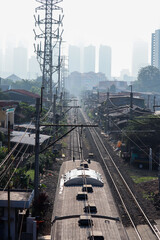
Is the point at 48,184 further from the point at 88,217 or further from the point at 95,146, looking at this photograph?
the point at 95,146

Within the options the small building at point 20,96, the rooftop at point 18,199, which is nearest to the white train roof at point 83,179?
the rooftop at point 18,199

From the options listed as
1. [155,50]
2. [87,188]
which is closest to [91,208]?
[87,188]

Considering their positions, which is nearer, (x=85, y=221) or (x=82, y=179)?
(x=85, y=221)

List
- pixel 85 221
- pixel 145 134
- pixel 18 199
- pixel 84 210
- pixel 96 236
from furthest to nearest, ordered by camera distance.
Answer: pixel 145 134 < pixel 18 199 < pixel 84 210 < pixel 85 221 < pixel 96 236

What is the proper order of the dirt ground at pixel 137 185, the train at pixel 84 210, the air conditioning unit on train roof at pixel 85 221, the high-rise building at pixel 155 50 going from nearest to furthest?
the train at pixel 84 210 < the air conditioning unit on train roof at pixel 85 221 < the dirt ground at pixel 137 185 < the high-rise building at pixel 155 50

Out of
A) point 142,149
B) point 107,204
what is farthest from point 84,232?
point 142,149

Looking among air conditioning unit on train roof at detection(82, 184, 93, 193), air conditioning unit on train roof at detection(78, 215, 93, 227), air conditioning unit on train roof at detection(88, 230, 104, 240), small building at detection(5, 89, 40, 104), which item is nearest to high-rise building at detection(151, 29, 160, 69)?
small building at detection(5, 89, 40, 104)

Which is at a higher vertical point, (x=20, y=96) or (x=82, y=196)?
(x=20, y=96)

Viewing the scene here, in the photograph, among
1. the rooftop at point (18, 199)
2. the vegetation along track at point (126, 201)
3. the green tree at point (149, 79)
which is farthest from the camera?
the green tree at point (149, 79)

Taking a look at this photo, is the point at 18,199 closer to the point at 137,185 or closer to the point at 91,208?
the point at 91,208

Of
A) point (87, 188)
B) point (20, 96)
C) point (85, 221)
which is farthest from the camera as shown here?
point (20, 96)

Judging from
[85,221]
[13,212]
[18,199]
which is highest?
[85,221]

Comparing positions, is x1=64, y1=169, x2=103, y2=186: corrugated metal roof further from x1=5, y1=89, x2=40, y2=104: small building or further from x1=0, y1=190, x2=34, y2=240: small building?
x1=5, y1=89, x2=40, y2=104: small building

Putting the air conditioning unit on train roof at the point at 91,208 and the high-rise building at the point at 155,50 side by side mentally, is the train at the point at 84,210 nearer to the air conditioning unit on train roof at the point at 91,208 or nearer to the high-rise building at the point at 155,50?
the air conditioning unit on train roof at the point at 91,208
